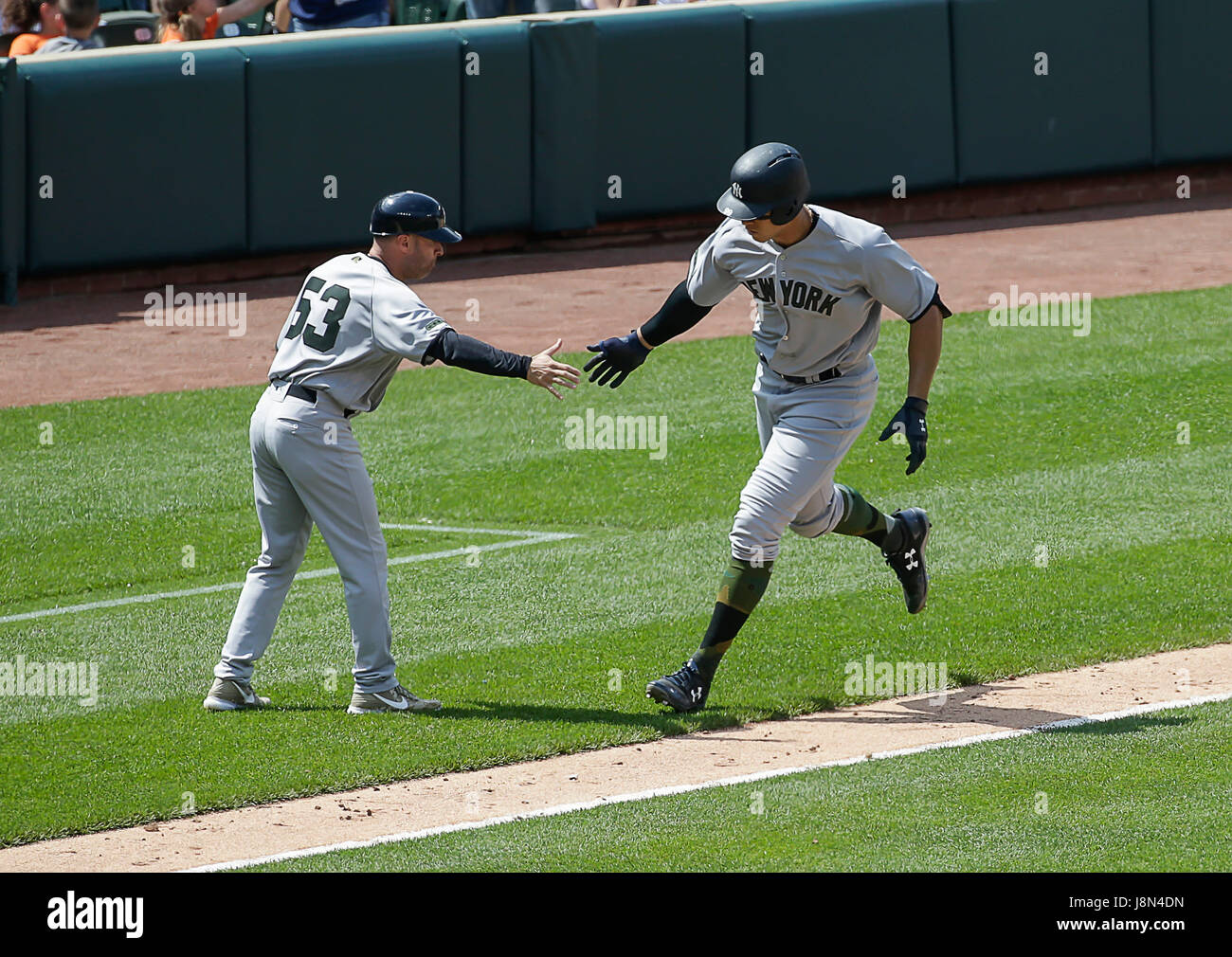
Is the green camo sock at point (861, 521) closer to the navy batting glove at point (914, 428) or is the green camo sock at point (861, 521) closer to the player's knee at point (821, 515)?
the player's knee at point (821, 515)

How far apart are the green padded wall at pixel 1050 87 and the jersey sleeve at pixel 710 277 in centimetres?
1098

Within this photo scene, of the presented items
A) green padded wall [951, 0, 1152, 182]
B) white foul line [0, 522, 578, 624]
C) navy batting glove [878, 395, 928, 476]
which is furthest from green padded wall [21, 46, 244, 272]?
navy batting glove [878, 395, 928, 476]

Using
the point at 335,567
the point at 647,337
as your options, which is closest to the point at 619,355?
the point at 647,337

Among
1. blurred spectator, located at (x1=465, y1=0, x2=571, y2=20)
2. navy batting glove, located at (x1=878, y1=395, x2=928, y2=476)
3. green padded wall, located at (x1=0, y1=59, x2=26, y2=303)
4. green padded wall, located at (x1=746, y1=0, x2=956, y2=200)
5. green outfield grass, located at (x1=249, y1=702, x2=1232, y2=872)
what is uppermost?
blurred spectator, located at (x1=465, y1=0, x2=571, y2=20)

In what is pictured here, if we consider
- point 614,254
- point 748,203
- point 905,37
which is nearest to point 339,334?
point 748,203

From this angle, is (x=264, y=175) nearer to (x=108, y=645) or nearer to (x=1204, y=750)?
(x=108, y=645)

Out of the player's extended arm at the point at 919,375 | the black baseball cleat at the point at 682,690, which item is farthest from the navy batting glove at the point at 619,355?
the black baseball cleat at the point at 682,690

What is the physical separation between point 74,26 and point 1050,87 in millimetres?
8725

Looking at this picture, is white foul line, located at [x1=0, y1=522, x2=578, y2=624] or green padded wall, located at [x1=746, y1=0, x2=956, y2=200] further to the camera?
green padded wall, located at [x1=746, y1=0, x2=956, y2=200]

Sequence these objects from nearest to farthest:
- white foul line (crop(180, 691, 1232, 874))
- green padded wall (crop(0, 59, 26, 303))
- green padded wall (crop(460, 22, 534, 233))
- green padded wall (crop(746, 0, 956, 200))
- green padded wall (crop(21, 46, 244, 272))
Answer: white foul line (crop(180, 691, 1232, 874))
green padded wall (crop(0, 59, 26, 303))
green padded wall (crop(21, 46, 244, 272))
green padded wall (crop(460, 22, 534, 233))
green padded wall (crop(746, 0, 956, 200))

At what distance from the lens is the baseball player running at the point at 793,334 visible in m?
6.32

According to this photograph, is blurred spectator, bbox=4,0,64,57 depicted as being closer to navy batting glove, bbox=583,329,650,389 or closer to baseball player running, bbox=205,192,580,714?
baseball player running, bbox=205,192,580,714

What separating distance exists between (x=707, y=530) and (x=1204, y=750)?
145 inches

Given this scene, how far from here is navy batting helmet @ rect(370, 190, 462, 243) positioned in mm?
6387
